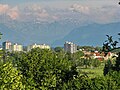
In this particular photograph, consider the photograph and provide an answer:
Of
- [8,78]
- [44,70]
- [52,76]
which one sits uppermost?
[8,78]

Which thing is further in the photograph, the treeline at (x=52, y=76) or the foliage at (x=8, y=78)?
the treeline at (x=52, y=76)

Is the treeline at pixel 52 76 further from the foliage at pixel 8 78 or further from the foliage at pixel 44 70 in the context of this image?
the foliage at pixel 8 78

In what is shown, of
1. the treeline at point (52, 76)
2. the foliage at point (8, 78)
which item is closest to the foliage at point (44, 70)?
the treeline at point (52, 76)

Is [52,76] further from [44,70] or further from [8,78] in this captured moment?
[8,78]

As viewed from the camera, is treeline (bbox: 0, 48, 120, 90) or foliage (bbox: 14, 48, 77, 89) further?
foliage (bbox: 14, 48, 77, 89)

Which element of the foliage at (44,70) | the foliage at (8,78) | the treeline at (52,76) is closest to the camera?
the foliage at (8,78)

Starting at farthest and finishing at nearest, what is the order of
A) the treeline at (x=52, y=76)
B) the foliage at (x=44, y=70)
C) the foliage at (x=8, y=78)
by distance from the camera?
the foliage at (x=44, y=70)
the treeline at (x=52, y=76)
the foliage at (x=8, y=78)

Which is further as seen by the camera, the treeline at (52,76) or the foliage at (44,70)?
the foliage at (44,70)

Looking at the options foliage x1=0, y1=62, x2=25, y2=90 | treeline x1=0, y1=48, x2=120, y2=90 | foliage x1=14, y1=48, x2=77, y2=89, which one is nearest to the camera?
foliage x1=0, y1=62, x2=25, y2=90

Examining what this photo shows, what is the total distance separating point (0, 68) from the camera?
104 ft

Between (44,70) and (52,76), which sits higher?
(44,70)

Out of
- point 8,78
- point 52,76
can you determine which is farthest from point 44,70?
point 8,78

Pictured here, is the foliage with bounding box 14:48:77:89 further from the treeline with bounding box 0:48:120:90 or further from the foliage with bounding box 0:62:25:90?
the foliage with bounding box 0:62:25:90

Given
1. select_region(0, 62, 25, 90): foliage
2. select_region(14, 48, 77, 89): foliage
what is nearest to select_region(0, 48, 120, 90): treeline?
select_region(14, 48, 77, 89): foliage
